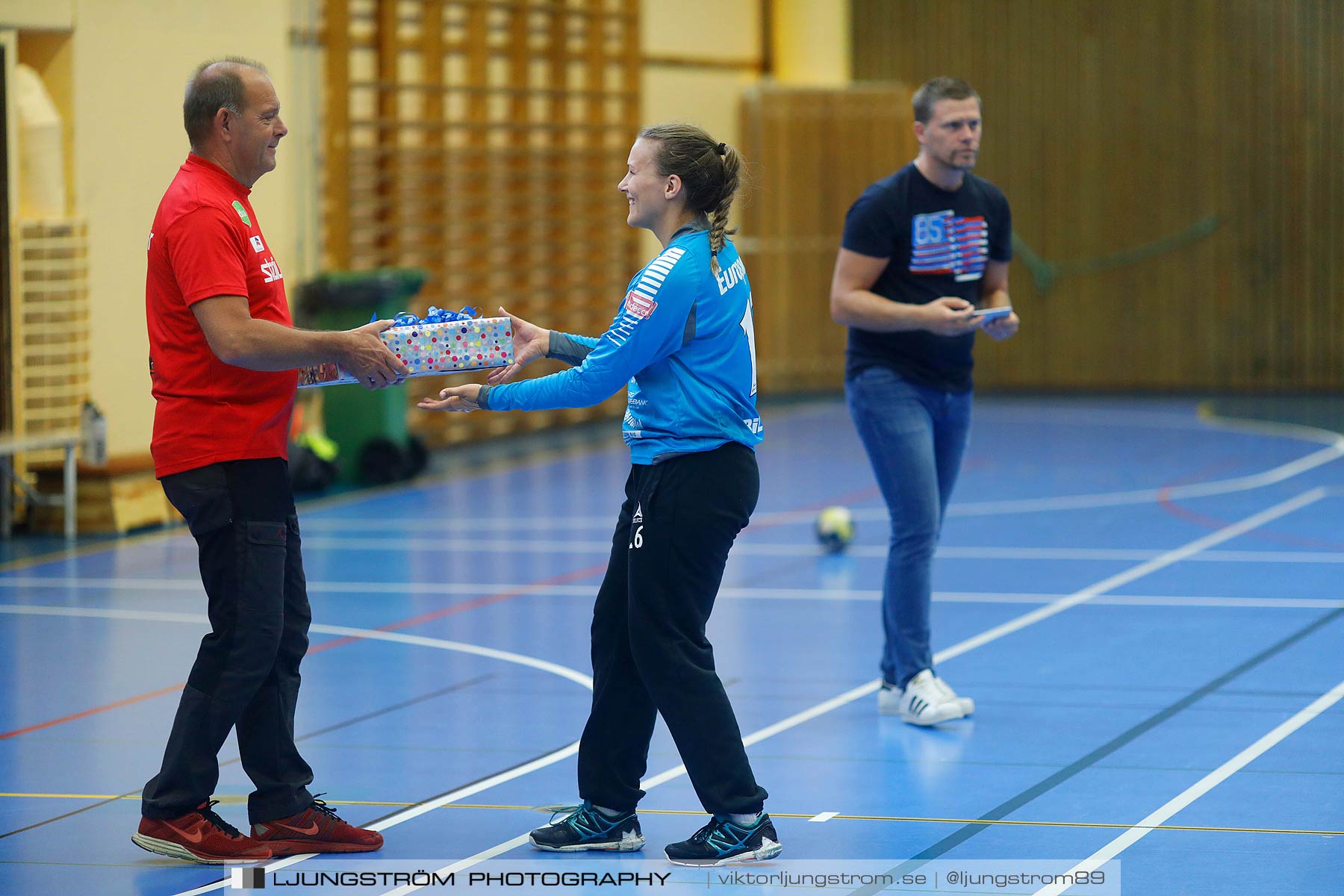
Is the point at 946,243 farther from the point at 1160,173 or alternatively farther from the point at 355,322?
the point at 1160,173

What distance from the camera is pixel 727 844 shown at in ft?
12.5

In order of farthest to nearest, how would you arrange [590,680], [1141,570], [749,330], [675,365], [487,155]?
[487,155] → [1141,570] → [590,680] → [749,330] → [675,365]

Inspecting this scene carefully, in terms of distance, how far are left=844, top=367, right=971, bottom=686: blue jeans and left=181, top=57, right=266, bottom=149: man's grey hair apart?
7.06 ft

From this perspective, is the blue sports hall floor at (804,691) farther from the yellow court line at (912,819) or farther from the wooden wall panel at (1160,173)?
the wooden wall panel at (1160,173)

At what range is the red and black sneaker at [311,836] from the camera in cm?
393

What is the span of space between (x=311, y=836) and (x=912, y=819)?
4.67 ft

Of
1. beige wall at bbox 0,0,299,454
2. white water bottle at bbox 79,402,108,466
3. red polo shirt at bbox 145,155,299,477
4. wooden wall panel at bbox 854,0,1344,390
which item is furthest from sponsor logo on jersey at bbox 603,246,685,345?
wooden wall panel at bbox 854,0,1344,390

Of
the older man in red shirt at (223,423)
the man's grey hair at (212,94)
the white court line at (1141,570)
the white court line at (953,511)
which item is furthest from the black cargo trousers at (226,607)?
the white court line at (953,511)

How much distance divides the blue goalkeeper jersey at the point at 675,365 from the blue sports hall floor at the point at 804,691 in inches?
38.0

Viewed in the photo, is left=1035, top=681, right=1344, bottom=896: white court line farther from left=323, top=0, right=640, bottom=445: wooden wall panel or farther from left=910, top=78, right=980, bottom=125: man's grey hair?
left=323, top=0, right=640, bottom=445: wooden wall panel

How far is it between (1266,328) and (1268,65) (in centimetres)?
248

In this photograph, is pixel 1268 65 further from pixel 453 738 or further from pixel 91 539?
pixel 453 738

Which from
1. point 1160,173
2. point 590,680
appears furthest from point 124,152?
point 1160,173

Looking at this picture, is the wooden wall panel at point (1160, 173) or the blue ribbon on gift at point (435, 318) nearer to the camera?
the blue ribbon on gift at point (435, 318)
